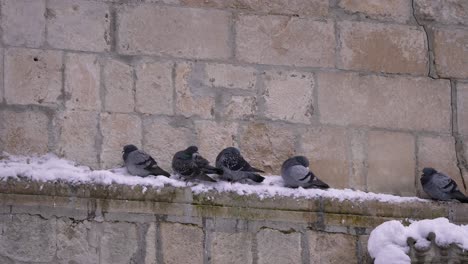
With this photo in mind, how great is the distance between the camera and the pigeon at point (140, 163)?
8578 mm

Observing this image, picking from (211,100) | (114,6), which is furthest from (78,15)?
(211,100)

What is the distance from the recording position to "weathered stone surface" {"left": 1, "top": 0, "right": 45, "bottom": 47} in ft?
29.2

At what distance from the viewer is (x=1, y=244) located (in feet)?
27.3

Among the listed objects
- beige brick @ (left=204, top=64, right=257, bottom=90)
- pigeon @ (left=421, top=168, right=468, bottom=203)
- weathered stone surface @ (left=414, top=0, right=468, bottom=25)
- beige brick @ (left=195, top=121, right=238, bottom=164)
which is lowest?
pigeon @ (left=421, top=168, right=468, bottom=203)

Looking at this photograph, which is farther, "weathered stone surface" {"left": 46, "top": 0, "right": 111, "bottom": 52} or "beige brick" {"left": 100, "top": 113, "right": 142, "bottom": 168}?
"weathered stone surface" {"left": 46, "top": 0, "right": 111, "bottom": 52}

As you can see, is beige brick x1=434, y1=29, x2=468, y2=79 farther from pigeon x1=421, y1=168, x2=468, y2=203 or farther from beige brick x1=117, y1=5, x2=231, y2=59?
beige brick x1=117, y1=5, x2=231, y2=59

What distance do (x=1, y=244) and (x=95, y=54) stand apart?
4.67 feet

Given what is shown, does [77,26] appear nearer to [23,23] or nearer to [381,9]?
[23,23]

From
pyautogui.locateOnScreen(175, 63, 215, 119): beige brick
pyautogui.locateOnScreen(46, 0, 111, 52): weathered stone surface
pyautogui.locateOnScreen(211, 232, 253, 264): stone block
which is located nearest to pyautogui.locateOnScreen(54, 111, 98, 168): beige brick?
pyautogui.locateOnScreen(46, 0, 111, 52): weathered stone surface

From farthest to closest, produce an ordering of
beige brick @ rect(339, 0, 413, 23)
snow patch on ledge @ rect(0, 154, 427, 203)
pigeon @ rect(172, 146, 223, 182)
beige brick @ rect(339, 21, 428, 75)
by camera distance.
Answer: beige brick @ rect(339, 0, 413, 23) < beige brick @ rect(339, 21, 428, 75) < pigeon @ rect(172, 146, 223, 182) < snow patch on ledge @ rect(0, 154, 427, 203)

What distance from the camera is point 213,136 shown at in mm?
9055

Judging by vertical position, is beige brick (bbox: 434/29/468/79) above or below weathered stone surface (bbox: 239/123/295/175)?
above

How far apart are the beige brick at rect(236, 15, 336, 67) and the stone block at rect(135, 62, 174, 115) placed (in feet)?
1.70

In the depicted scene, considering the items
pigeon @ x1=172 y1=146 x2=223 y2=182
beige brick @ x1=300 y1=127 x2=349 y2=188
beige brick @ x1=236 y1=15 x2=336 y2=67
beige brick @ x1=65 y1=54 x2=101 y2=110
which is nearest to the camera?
pigeon @ x1=172 y1=146 x2=223 y2=182
